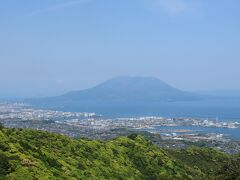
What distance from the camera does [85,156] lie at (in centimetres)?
3675

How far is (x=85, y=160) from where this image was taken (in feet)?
115

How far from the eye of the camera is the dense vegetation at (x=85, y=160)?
1007 inches

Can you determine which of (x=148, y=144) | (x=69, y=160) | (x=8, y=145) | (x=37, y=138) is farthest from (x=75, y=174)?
(x=148, y=144)

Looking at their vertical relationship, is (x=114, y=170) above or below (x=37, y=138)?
below

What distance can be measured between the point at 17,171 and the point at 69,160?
8804 millimetres

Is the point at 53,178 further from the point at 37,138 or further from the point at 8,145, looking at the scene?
the point at 37,138

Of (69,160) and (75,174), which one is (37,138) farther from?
(75,174)

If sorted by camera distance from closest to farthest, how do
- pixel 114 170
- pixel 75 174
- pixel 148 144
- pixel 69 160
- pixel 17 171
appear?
pixel 17 171 < pixel 75 174 < pixel 69 160 < pixel 114 170 < pixel 148 144

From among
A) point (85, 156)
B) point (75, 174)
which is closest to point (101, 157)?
point (85, 156)

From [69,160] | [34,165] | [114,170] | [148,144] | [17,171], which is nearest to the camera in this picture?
[17,171]

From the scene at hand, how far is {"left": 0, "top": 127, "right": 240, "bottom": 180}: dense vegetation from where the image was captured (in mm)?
25566

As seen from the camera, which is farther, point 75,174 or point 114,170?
point 114,170

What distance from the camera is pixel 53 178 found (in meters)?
25.4

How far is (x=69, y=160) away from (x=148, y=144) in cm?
2048
